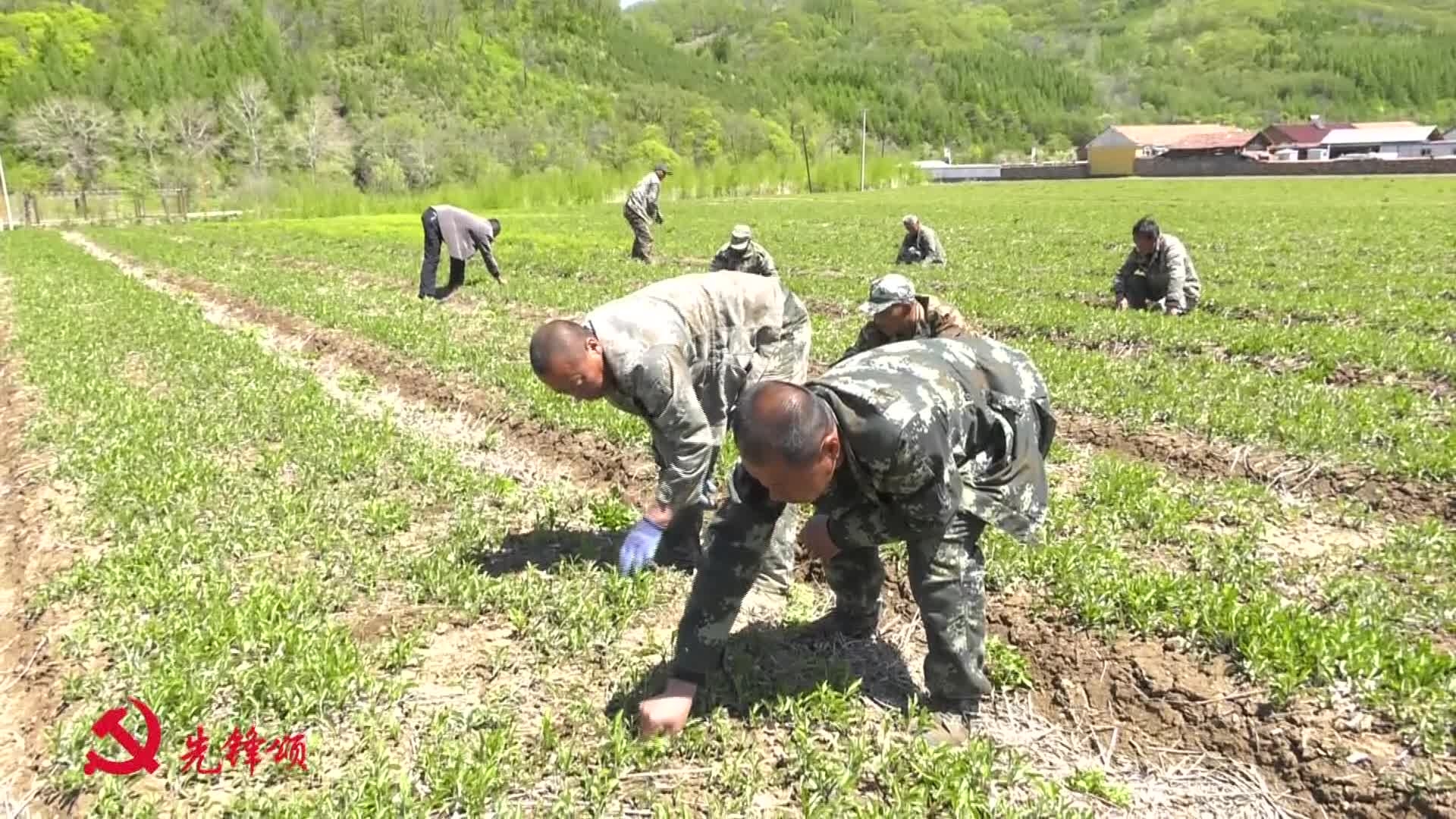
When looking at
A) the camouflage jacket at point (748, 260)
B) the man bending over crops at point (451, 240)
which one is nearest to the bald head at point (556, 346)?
the camouflage jacket at point (748, 260)

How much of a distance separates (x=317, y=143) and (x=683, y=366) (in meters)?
69.0

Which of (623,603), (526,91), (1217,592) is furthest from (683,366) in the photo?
(526,91)

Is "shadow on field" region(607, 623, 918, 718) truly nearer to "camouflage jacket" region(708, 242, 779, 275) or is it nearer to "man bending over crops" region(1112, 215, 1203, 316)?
"camouflage jacket" region(708, 242, 779, 275)

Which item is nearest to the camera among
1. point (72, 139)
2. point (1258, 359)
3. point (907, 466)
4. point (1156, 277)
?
point (907, 466)

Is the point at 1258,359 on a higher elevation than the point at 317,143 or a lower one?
lower

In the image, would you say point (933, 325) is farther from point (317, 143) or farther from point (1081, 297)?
point (317, 143)

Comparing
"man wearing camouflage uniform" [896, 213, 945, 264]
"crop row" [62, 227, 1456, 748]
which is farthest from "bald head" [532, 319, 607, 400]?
"man wearing camouflage uniform" [896, 213, 945, 264]

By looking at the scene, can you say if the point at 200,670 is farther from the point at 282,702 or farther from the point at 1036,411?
the point at 1036,411

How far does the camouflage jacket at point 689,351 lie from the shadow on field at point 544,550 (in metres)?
0.73

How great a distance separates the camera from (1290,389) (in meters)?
7.48

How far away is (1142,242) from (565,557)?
8769 millimetres

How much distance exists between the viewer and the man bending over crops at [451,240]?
46.0 feet

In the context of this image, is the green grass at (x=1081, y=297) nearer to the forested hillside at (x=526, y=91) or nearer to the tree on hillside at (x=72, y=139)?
the tree on hillside at (x=72, y=139)

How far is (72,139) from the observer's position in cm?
5516
